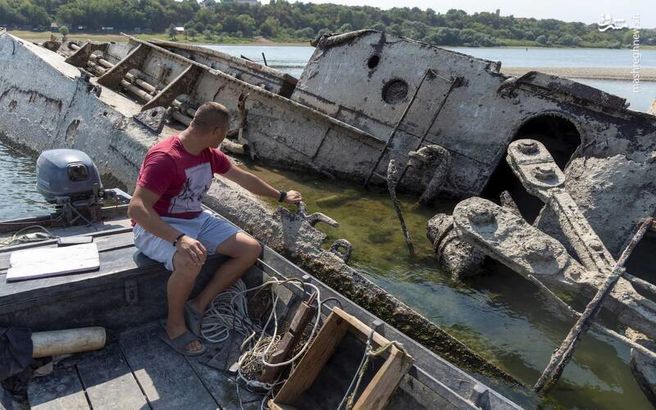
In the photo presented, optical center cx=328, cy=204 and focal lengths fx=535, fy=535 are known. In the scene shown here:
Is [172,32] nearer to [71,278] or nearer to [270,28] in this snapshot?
[270,28]

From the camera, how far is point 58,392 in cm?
327

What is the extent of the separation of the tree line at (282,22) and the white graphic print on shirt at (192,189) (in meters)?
63.2

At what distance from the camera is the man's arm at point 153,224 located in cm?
330

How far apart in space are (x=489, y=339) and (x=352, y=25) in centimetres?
8183

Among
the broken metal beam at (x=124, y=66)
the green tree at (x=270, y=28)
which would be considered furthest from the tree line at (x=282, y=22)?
the broken metal beam at (x=124, y=66)

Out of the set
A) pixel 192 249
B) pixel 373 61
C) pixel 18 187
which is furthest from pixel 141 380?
pixel 373 61

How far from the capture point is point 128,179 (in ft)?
28.2

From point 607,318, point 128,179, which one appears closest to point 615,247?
point 607,318

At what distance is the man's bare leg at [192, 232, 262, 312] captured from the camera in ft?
13.1

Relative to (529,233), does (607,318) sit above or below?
below

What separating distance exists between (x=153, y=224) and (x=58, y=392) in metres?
1.17

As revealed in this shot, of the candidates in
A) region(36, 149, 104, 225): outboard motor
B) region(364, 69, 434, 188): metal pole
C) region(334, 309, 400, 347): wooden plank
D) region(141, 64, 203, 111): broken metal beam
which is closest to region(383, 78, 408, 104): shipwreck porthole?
region(364, 69, 434, 188): metal pole

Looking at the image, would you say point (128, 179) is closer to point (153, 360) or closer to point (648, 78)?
point (153, 360)

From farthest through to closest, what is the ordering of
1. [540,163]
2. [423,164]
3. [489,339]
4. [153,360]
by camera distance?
[423,164], [540,163], [489,339], [153,360]
